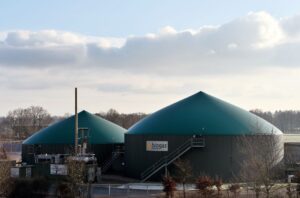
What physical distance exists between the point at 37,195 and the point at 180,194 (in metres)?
13.6

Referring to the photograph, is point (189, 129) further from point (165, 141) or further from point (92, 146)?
point (92, 146)

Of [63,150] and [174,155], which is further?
[63,150]

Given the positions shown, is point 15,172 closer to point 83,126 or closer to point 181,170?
point 83,126

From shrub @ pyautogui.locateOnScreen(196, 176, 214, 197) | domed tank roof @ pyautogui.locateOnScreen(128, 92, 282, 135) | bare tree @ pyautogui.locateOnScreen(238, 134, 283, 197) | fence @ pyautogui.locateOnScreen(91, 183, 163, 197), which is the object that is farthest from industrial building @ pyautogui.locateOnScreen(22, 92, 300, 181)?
shrub @ pyautogui.locateOnScreen(196, 176, 214, 197)

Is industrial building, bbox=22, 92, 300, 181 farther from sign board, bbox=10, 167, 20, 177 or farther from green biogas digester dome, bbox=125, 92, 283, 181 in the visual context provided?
sign board, bbox=10, 167, 20, 177

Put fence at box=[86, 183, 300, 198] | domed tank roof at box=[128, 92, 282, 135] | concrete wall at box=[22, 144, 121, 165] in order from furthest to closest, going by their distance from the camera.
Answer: concrete wall at box=[22, 144, 121, 165] → domed tank roof at box=[128, 92, 282, 135] → fence at box=[86, 183, 300, 198]

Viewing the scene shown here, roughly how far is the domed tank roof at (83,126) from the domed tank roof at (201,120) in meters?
9.40

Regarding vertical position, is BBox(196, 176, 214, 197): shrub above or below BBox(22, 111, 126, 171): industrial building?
below

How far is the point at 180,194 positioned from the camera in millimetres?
44031

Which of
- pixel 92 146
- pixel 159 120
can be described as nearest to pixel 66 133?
pixel 92 146

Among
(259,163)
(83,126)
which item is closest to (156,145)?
(83,126)

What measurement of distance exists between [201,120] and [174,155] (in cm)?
538

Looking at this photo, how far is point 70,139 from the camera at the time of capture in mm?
68438

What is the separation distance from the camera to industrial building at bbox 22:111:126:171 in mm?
67812
